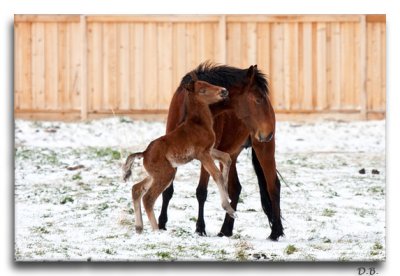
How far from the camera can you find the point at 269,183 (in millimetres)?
10250

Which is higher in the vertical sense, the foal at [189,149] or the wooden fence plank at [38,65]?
the wooden fence plank at [38,65]

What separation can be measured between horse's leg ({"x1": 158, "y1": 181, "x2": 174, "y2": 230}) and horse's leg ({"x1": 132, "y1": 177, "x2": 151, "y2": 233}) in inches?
4.8

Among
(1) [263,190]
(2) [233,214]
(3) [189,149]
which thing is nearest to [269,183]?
(1) [263,190]

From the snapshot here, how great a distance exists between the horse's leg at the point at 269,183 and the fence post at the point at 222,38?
685 millimetres

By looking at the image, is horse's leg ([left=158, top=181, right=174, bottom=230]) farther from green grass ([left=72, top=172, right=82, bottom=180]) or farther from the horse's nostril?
green grass ([left=72, top=172, right=82, bottom=180])

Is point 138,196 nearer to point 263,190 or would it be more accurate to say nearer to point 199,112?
point 199,112

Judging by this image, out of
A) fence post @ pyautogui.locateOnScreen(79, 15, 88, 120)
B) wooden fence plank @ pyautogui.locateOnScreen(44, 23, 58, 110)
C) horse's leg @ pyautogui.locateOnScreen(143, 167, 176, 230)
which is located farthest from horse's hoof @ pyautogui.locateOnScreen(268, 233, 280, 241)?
wooden fence plank @ pyautogui.locateOnScreen(44, 23, 58, 110)

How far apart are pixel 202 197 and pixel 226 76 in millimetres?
675

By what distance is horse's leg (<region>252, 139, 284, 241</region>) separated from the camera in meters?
10.2

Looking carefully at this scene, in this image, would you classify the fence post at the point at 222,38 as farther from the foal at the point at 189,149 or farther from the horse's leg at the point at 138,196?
the horse's leg at the point at 138,196

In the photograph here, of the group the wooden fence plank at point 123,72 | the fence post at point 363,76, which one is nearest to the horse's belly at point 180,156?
the wooden fence plank at point 123,72

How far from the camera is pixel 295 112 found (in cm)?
1065

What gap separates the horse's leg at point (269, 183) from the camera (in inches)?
401
